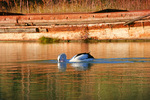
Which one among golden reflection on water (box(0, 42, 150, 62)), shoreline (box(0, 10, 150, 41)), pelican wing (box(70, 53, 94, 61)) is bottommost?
golden reflection on water (box(0, 42, 150, 62))

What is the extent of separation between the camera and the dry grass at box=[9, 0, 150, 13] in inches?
1214

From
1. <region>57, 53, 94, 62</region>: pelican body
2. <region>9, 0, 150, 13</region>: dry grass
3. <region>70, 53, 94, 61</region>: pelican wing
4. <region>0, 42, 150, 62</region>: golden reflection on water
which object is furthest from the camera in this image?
<region>9, 0, 150, 13</region>: dry grass

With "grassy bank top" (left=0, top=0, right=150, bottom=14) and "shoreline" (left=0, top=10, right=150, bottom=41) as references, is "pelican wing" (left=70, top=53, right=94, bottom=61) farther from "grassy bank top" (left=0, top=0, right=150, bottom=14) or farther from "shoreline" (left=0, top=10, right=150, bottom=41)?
"grassy bank top" (left=0, top=0, right=150, bottom=14)

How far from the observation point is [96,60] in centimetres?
1590

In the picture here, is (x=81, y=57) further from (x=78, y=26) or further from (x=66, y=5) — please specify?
(x=66, y=5)

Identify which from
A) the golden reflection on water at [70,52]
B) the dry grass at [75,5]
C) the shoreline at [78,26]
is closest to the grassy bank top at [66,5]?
the dry grass at [75,5]

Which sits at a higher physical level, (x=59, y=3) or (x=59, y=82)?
(x=59, y=3)

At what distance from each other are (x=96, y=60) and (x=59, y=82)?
21.4 ft

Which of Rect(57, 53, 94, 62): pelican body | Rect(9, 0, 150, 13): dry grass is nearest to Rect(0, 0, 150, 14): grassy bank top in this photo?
Rect(9, 0, 150, 13): dry grass

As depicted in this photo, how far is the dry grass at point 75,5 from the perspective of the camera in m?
30.8

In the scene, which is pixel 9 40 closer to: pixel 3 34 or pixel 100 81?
pixel 3 34

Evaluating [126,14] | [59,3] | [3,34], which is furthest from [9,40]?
[126,14]

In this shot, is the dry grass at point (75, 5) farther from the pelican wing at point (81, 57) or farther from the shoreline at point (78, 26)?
the pelican wing at point (81, 57)

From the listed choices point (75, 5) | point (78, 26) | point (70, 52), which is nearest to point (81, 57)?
point (70, 52)
